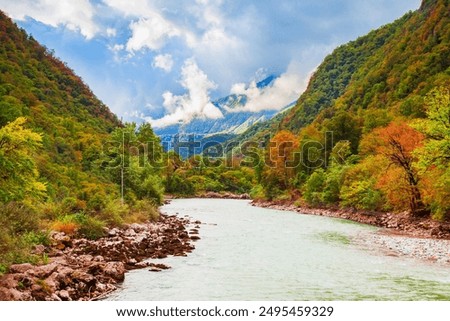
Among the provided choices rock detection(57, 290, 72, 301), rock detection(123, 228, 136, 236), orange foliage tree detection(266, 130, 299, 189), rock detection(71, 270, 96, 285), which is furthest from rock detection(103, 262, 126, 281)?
orange foliage tree detection(266, 130, 299, 189)

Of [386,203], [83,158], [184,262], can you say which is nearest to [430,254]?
[184,262]

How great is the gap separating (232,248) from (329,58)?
150187 millimetres

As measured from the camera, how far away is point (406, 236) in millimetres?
27719

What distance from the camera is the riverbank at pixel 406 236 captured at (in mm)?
20984

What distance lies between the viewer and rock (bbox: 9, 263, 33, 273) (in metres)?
12.4

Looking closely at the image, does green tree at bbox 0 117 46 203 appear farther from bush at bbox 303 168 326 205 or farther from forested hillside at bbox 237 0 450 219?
bush at bbox 303 168 326 205

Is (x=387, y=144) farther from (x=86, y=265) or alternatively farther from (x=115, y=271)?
(x=86, y=265)

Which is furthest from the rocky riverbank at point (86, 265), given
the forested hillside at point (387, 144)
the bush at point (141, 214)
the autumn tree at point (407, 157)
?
the autumn tree at point (407, 157)

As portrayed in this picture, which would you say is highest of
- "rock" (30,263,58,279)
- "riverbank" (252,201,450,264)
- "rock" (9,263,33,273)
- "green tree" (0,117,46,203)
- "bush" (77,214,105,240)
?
"green tree" (0,117,46,203)

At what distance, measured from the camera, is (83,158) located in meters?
40.4

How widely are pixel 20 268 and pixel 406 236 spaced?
23741 millimetres

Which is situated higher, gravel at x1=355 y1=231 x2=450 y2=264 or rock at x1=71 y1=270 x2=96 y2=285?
rock at x1=71 y1=270 x2=96 y2=285

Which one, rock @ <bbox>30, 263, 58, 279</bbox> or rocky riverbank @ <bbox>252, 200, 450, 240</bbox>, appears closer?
rock @ <bbox>30, 263, 58, 279</bbox>

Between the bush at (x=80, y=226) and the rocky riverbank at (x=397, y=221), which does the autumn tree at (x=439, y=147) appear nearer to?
the rocky riverbank at (x=397, y=221)
